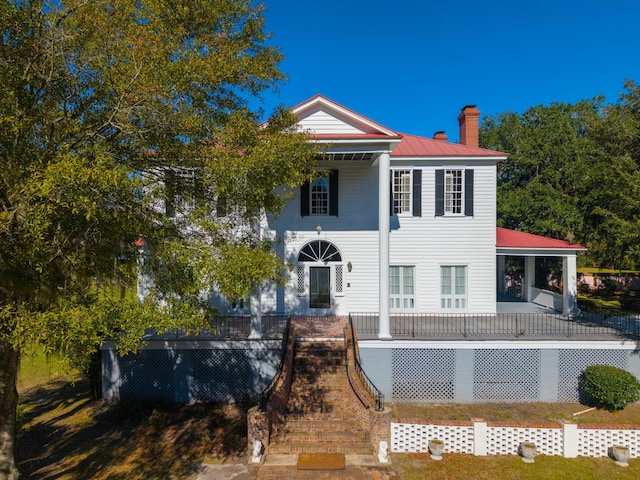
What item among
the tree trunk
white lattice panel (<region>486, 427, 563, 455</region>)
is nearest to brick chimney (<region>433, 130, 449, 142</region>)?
white lattice panel (<region>486, 427, 563, 455</region>)

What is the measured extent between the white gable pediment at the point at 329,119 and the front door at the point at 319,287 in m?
5.69

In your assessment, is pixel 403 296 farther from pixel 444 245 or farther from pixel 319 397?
pixel 319 397

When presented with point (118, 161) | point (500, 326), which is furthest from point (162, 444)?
point (500, 326)

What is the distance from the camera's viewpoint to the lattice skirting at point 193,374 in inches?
487

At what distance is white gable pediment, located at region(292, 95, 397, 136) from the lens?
1327 cm

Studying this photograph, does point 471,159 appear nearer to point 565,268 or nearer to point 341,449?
point 565,268

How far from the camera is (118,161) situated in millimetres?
7336

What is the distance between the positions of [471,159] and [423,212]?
120 inches

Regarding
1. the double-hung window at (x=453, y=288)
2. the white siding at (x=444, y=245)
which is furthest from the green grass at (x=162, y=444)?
the white siding at (x=444, y=245)

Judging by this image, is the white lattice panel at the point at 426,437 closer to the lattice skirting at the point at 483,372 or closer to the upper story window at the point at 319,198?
the lattice skirting at the point at 483,372

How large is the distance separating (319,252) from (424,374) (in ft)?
20.5

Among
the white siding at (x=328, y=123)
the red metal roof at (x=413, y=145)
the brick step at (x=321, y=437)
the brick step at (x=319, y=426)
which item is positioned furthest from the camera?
the white siding at (x=328, y=123)

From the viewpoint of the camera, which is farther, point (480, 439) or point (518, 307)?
point (518, 307)

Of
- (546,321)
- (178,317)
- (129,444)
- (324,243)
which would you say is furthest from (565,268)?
(129,444)
